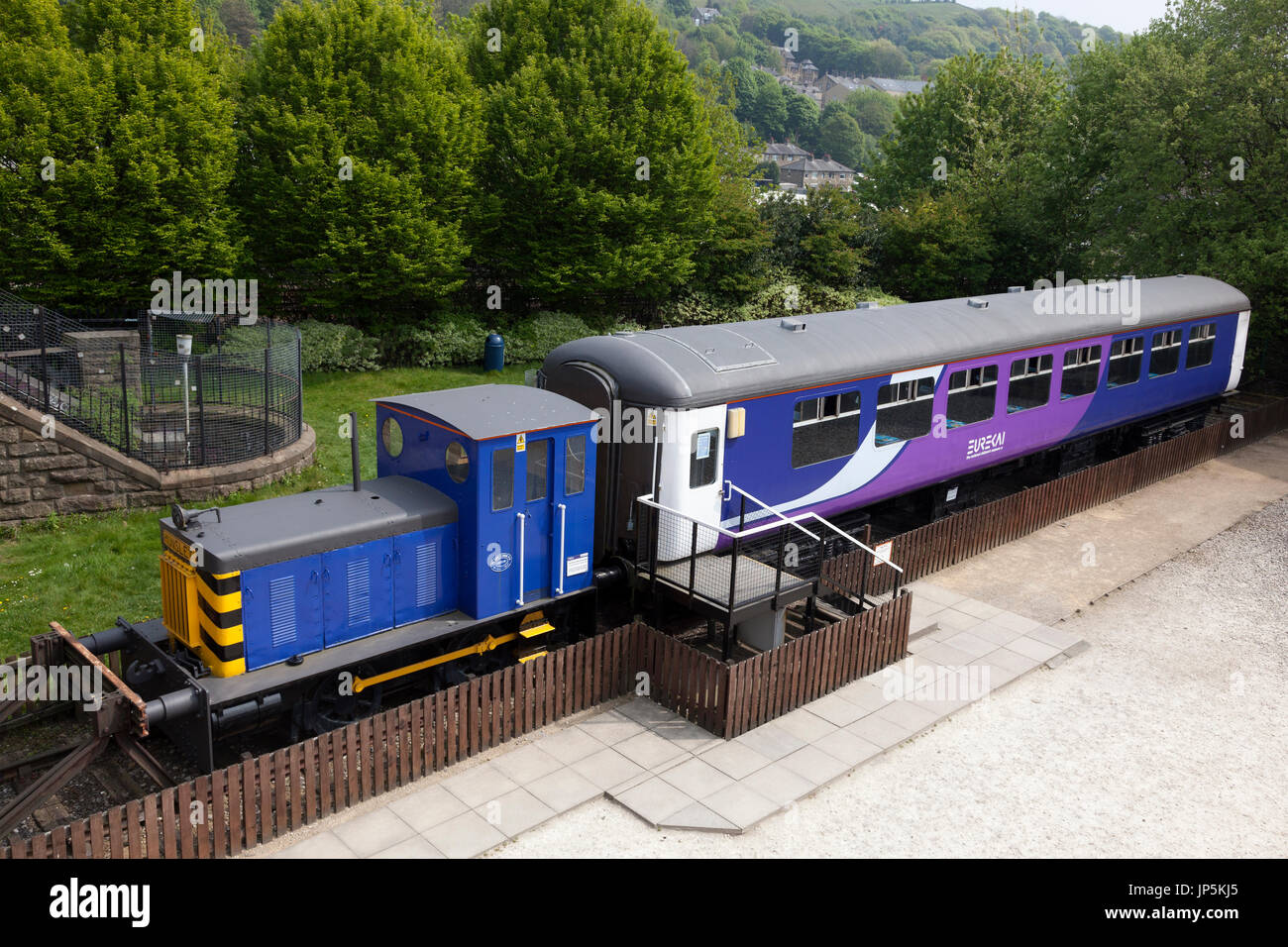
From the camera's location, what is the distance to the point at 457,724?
10.3 meters

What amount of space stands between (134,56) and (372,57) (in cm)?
516

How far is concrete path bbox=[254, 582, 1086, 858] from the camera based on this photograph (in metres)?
9.27

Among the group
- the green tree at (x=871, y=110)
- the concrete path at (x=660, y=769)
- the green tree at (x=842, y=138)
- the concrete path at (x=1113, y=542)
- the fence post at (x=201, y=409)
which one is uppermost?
the green tree at (x=871, y=110)

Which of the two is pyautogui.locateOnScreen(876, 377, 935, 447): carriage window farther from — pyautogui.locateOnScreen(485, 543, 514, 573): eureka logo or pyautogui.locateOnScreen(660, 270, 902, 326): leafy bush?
pyautogui.locateOnScreen(660, 270, 902, 326): leafy bush

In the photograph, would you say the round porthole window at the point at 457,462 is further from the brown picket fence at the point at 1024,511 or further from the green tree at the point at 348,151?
the green tree at the point at 348,151

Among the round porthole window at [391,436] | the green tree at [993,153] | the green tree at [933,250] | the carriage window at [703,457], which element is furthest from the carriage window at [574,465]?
the green tree at [993,153]

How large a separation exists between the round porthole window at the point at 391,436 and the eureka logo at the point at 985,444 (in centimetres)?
1060

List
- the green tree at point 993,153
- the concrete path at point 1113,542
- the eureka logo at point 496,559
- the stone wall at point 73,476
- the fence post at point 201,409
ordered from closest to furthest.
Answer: the eureka logo at point 496,559 < the stone wall at point 73,476 < the fence post at point 201,409 < the concrete path at point 1113,542 < the green tree at point 993,153

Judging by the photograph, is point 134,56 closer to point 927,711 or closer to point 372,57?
point 372,57

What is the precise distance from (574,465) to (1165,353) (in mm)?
17174

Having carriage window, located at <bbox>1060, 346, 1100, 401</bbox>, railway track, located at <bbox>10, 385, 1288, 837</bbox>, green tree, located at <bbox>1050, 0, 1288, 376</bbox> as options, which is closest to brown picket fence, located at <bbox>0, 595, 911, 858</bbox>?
railway track, located at <bbox>10, 385, 1288, 837</bbox>

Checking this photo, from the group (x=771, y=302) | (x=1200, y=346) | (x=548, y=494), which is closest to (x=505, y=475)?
(x=548, y=494)

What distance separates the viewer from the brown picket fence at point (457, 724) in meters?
8.24

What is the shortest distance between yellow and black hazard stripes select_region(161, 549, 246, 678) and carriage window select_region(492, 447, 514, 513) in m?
2.80
